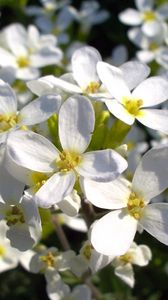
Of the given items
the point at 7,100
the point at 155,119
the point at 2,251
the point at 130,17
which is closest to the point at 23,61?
the point at 130,17

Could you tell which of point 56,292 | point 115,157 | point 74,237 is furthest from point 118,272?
point 74,237

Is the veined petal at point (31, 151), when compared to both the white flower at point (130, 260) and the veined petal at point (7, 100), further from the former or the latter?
the white flower at point (130, 260)

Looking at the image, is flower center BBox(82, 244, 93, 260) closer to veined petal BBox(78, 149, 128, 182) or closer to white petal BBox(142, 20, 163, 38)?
veined petal BBox(78, 149, 128, 182)

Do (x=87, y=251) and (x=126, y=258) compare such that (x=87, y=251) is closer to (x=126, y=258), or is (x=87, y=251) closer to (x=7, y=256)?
(x=126, y=258)

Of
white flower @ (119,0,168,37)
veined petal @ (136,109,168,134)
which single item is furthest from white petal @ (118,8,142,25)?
veined petal @ (136,109,168,134)

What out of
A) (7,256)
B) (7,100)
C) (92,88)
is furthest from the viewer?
(7,256)

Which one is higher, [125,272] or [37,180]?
[37,180]

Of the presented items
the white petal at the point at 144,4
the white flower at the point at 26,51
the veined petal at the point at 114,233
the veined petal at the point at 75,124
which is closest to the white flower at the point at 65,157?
the veined petal at the point at 75,124
